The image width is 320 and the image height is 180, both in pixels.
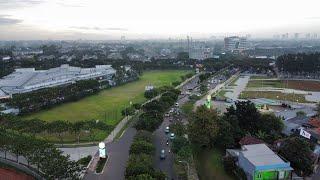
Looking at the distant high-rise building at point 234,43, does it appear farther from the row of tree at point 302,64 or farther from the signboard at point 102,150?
the signboard at point 102,150

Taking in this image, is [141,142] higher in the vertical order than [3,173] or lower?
higher

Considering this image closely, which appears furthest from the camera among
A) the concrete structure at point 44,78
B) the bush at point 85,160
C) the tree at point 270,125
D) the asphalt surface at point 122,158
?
the concrete structure at point 44,78

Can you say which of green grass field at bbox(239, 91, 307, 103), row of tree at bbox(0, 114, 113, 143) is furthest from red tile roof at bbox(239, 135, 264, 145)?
green grass field at bbox(239, 91, 307, 103)

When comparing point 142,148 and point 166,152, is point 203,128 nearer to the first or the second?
point 166,152

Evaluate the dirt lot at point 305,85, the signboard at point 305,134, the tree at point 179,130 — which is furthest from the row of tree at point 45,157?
the dirt lot at point 305,85

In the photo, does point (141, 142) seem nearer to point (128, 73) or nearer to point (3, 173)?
point (3, 173)

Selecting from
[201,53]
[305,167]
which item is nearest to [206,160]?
[305,167]
